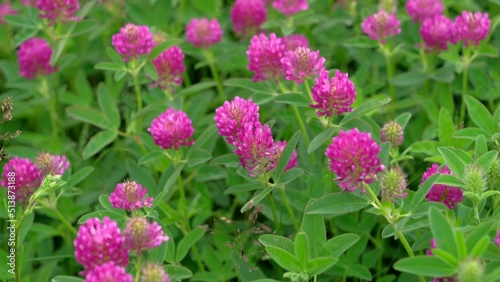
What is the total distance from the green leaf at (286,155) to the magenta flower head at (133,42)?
0.89 meters

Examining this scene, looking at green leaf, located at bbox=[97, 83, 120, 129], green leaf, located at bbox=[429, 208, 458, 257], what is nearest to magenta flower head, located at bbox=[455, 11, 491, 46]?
green leaf, located at bbox=[429, 208, 458, 257]

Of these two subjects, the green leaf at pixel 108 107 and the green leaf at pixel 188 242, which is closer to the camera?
the green leaf at pixel 188 242

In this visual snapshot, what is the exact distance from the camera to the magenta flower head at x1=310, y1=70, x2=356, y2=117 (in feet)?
8.32

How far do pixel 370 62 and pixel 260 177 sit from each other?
4.92 ft

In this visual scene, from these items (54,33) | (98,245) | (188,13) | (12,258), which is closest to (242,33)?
(188,13)

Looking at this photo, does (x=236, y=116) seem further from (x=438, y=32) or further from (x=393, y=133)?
(x=438, y=32)

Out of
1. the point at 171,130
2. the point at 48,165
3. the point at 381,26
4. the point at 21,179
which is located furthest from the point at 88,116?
the point at 381,26

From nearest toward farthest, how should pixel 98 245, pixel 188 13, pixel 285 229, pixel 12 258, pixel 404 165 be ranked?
pixel 98 245, pixel 12 258, pixel 285 229, pixel 404 165, pixel 188 13

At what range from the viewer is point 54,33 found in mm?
3732

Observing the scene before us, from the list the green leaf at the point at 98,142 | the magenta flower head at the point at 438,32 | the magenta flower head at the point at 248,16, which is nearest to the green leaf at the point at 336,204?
the green leaf at the point at 98,142

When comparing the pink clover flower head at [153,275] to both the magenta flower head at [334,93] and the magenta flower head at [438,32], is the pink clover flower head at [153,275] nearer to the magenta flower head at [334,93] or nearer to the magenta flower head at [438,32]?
the magenta flower head at [334,93]

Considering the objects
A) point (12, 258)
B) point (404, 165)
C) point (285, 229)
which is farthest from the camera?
point (404, 165)

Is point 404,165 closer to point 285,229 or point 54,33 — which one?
point 285,229

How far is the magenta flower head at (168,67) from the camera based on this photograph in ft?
10.9
